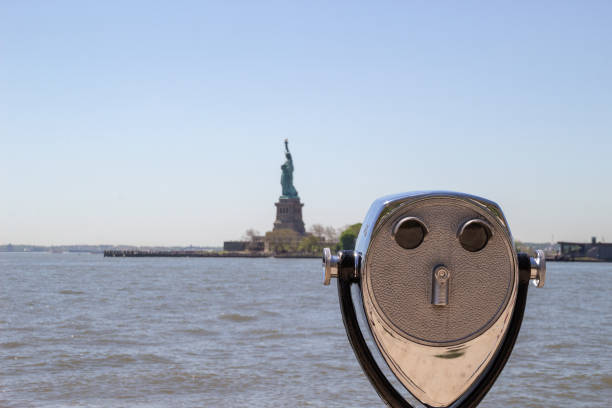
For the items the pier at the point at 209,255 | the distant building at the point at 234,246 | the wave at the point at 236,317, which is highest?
the distant building at the point at 234,246

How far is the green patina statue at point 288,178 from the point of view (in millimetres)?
93375

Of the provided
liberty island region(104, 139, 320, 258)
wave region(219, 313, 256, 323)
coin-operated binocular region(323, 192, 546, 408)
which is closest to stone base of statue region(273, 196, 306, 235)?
liberty island region(104, 139, 320, 258)

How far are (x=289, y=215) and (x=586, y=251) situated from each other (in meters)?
45.3

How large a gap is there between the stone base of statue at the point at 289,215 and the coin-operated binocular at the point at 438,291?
9301cm

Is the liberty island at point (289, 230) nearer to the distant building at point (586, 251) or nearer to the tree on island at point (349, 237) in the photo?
the tree on island at point (349, 237)

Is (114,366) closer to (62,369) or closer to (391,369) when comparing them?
(62,369)

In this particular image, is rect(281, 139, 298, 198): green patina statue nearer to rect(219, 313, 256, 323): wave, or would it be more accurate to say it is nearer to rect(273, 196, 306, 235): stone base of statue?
rect(273, 196, 306, 235): stone base of statue

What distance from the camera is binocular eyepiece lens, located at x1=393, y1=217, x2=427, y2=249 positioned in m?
1.63

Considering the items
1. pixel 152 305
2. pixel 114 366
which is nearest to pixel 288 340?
pixel 114 366

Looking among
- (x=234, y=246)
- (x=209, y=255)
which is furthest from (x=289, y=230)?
(x=209, y=255)

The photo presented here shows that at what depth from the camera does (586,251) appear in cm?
11294

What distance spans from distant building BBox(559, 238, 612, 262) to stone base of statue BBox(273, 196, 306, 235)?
38.8 m

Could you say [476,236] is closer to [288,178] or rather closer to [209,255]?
[288,178]

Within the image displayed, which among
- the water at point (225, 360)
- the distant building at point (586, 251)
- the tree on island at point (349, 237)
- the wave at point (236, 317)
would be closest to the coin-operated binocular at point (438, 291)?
the water at point (225, 360)
